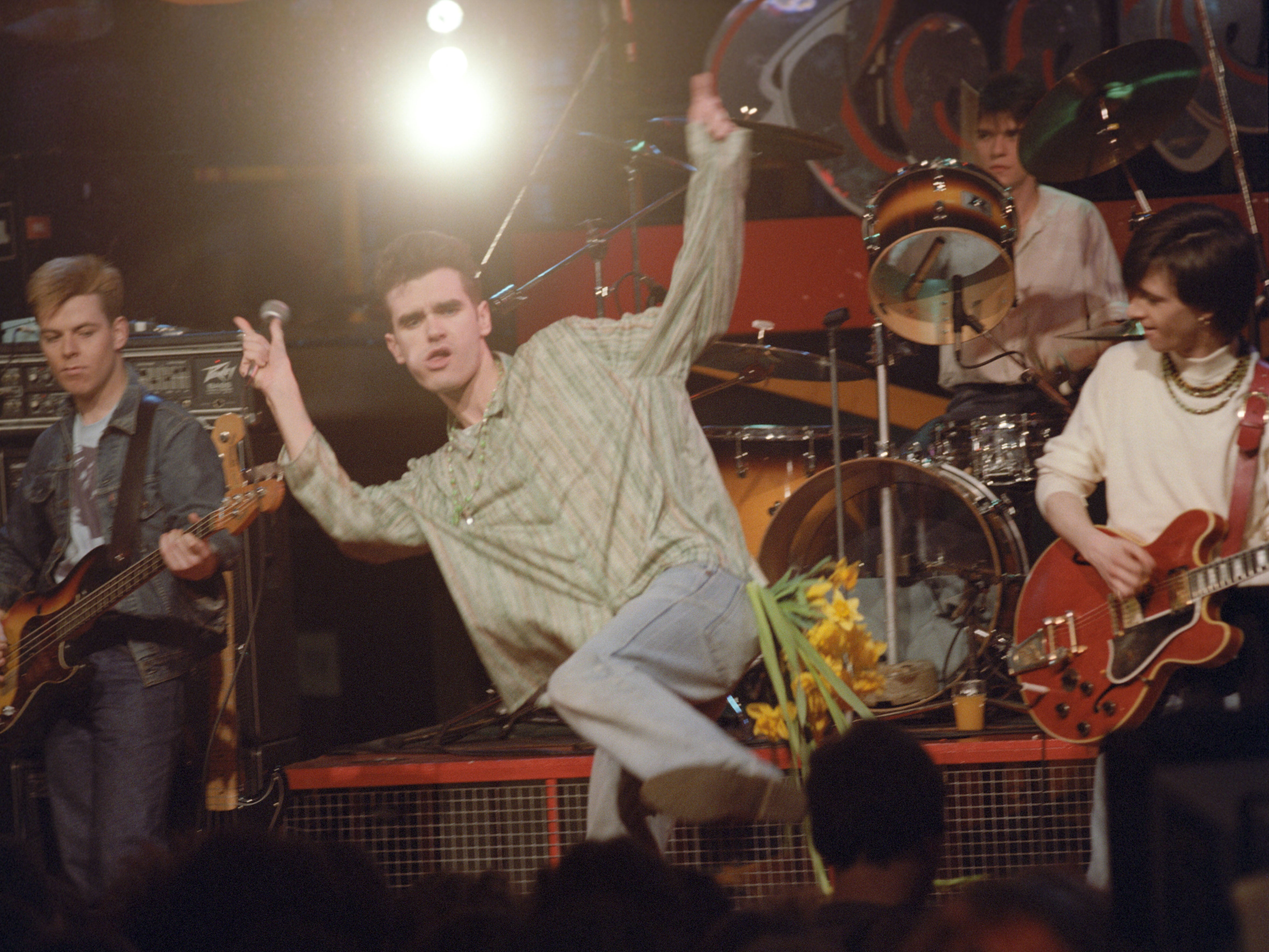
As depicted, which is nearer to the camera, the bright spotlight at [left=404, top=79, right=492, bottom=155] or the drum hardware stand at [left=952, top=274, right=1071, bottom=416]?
the drum hardware stand at [left=952, top=274, right=1071, bottom=416]

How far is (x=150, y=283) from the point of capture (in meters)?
6.05

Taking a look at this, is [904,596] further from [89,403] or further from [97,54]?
Result: [97,54]

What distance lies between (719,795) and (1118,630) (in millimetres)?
1466

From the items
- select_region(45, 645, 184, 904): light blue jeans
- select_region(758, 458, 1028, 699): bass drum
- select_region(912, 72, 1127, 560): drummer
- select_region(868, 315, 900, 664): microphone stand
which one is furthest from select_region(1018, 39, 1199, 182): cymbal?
select_region(45, 645, 184, 904): light blue jeans

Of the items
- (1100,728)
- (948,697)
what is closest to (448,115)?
(948,697)

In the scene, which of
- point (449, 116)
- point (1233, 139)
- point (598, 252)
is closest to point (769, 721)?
point (598, 252)

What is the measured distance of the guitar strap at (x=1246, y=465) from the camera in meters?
3.35

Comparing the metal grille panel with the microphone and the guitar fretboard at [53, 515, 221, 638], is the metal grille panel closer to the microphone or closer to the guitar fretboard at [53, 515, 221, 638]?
the guitar fretboard at [53, 515, 221, 638]

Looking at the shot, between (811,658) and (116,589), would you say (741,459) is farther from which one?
(116,589)

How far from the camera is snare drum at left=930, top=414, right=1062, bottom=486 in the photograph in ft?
15.0

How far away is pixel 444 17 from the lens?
593cm

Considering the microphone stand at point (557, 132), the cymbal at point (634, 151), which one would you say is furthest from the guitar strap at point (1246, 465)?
the microphone stand at point (557, 132)

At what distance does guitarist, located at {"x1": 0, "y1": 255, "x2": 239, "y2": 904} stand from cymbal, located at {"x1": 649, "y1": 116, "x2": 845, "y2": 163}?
2207 mm

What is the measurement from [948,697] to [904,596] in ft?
1.55
